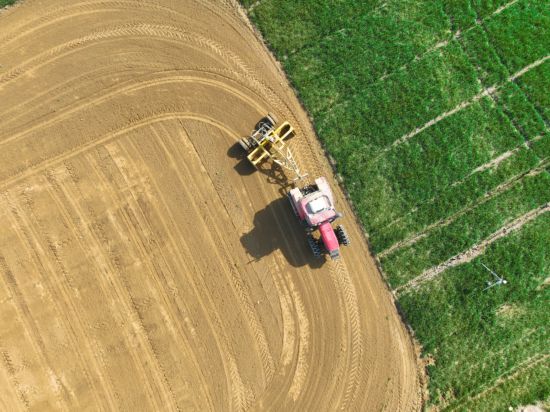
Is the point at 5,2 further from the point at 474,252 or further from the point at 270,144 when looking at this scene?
the point at 474,252

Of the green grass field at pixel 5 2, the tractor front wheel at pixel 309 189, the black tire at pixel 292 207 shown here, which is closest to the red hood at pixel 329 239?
the black tire at pixel 292 207

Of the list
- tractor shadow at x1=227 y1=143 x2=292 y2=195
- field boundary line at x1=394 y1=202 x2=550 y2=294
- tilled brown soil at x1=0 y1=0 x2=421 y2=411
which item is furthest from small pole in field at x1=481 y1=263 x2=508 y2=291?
tractor shadow at x1=227 y1=143 x2=292 y2=195

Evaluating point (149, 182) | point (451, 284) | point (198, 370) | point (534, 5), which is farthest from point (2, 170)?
point (534, 5)

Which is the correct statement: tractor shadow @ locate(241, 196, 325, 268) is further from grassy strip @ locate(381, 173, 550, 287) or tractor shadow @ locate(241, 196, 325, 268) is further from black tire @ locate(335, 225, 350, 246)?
grassy strip @ locate(381, 173, 550, 287)

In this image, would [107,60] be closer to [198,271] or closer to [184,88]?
[184,88]

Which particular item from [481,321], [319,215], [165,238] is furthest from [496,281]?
[165,238]

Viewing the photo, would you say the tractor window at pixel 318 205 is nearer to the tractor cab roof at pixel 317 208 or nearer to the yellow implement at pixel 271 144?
the tractor cab roof at pixel 317 208
